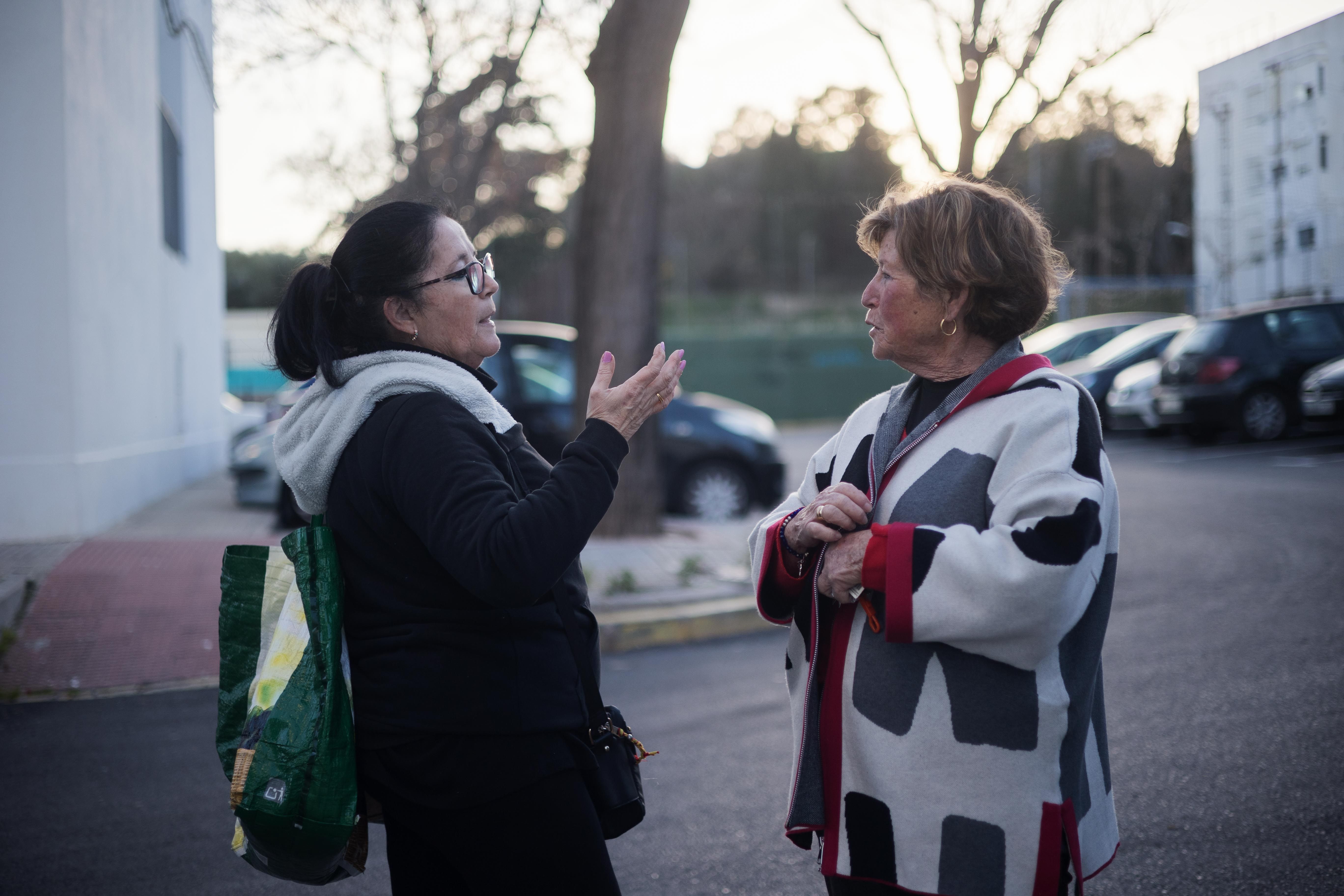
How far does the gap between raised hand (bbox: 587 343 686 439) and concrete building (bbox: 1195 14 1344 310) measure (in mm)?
4259

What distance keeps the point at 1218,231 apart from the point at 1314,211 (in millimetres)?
1510

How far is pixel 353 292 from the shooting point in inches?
79.9

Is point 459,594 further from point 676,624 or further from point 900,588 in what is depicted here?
point 676,624

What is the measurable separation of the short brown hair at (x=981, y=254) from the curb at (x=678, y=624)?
4.49 metres

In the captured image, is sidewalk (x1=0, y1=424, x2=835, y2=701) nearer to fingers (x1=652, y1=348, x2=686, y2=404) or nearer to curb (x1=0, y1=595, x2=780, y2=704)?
curb (x1=0, y1=595, x2=780, y2=704)

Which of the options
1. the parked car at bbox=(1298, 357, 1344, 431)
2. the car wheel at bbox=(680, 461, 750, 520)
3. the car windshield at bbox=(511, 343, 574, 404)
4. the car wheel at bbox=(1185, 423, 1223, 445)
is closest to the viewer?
the car windshield at bbox=(511, 343, 574, 404)

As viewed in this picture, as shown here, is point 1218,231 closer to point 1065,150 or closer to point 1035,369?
point 1035,369

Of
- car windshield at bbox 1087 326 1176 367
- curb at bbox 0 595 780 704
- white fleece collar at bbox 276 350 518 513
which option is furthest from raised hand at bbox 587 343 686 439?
car windshield at bbox 1087 326 1176 367

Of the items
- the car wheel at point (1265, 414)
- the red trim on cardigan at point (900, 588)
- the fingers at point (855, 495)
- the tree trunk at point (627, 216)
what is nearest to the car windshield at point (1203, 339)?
the car wheel at point (1265, 414)

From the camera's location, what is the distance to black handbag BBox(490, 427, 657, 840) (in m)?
1.93

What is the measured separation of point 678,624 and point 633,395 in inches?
189

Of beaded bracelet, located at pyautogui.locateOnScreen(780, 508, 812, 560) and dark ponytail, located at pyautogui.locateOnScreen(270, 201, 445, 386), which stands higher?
dark ponytail, located at pyautogui.locateOnScreen(270, 201, 445, 386)

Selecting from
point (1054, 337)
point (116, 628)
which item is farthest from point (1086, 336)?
point (116, 628)

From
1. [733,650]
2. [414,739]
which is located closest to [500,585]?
[414,739]
